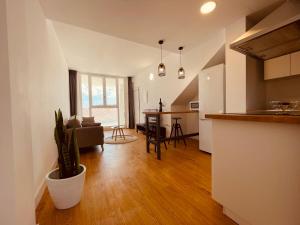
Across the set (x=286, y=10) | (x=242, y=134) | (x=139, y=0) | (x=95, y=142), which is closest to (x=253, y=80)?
(x=286, y=10)

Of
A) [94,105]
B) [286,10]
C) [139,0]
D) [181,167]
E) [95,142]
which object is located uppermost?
[139,0]

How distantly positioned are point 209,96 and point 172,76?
1706mm

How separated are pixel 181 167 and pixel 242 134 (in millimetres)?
1623

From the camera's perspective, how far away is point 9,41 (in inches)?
31.7

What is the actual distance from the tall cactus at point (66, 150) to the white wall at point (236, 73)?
2.49m

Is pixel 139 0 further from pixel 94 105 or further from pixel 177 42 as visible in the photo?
pixel 94 105

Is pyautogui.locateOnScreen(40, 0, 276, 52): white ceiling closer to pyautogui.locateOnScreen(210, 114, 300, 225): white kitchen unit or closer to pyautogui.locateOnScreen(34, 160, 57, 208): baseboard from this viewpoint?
pyautogui.locateOnScreen(210, 114, 300, 225): white kitchen unit

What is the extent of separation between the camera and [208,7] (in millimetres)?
1964

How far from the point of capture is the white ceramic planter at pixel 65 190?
145 cm

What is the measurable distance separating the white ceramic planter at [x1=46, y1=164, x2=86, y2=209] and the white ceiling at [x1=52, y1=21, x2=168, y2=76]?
9.20 ft

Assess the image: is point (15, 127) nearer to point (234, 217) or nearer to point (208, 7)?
point (234, 217)

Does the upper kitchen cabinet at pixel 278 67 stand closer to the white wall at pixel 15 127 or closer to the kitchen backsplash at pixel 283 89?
the kitchen backsplash at pixel 283 89

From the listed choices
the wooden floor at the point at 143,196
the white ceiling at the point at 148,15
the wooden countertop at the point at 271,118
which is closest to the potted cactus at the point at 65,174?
the wooden floor at the point at 143,196

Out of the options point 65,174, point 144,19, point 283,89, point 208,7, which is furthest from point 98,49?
point 283,89
